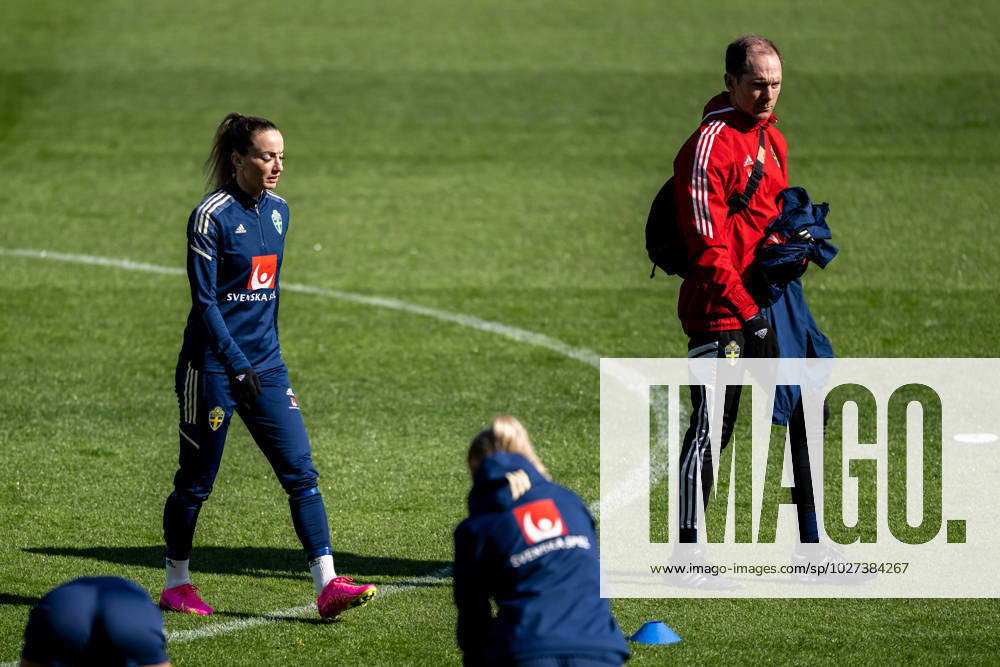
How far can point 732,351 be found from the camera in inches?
304

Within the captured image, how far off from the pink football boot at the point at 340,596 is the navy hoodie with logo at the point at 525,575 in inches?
86.6

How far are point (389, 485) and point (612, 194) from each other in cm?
1060

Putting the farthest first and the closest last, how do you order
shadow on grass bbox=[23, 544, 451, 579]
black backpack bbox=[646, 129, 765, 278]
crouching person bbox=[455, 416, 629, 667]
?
shadow on grass bbox=[23, 544, 451, 579]
black backpack bbox=[646, 129, 765, 278]
crouching person bbox=[455, 416, 629, 667]

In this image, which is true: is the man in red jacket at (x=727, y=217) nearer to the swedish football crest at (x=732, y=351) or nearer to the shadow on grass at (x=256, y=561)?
the swedish football crest at (x=732, y=351)

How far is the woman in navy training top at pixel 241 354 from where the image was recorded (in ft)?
24.1

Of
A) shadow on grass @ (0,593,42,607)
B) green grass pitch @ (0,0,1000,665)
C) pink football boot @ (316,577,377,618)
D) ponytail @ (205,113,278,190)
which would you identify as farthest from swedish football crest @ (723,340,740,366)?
shadow on grass @ (0,593,42,607)

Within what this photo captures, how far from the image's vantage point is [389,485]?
977 centimetres

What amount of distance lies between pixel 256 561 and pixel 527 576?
3745 millimetres

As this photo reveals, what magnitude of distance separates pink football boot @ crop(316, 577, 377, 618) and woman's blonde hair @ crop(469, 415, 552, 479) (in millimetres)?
2220

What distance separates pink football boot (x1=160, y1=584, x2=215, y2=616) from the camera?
7555mm

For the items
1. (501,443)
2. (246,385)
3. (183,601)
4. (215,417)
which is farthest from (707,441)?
(501,443)

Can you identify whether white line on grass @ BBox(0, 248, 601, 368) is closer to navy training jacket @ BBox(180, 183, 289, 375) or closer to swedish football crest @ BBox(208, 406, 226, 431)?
navy training jacket @ BBox(180, 183, 289, 375)

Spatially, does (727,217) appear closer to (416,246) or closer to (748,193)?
(748,193)

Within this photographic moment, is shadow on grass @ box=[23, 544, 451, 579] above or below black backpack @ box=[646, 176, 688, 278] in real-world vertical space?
below
